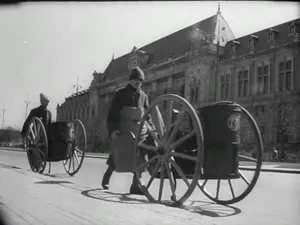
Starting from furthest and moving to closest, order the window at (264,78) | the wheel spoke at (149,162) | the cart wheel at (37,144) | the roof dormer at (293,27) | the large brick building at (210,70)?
the cart wheel at (37,144) < the wheel spoke at (149,162) < the window at (264,78) < the large brick building at (210,70) < the roof dormer at (293,27)

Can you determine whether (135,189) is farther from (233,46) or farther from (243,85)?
(233,46)

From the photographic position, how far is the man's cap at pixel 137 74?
7.90 ft

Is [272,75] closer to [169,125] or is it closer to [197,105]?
[197,105]

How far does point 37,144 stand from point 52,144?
0.28 m

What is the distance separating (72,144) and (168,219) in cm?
253

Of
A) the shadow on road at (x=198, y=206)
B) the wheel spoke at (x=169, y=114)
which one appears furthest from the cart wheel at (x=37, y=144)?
the wheel spoke at (x=169, y=114)

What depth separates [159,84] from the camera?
240cm

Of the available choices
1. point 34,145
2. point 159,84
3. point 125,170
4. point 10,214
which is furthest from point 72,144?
point 10,214

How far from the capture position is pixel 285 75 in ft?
6.90

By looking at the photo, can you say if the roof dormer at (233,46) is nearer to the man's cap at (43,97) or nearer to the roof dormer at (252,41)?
the roof dormer at (252,41)

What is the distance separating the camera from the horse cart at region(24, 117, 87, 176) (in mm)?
3930

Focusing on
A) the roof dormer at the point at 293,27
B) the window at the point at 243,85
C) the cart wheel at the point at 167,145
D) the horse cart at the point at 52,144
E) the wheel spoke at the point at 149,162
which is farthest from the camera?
the horse cart at the point at 52,144

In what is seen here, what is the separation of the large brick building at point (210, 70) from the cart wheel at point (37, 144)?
5.10ft

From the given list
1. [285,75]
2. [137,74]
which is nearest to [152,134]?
[137,74]
